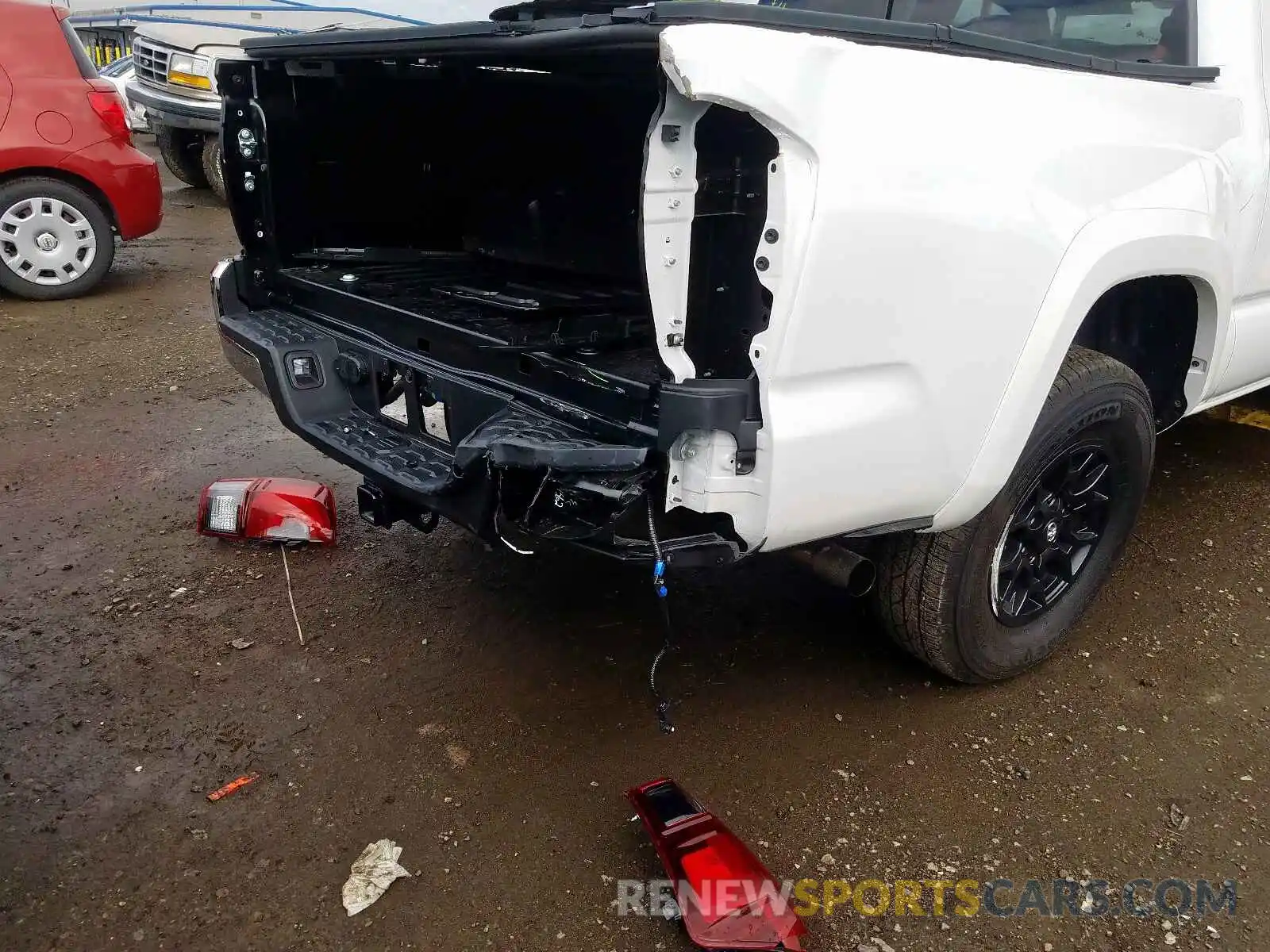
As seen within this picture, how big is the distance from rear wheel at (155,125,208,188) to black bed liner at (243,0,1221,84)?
9.85m

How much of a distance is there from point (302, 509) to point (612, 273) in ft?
4.67

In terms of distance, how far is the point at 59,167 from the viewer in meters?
6.57

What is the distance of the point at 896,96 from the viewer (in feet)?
6.15

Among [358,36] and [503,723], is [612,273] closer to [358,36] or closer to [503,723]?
[358,36]

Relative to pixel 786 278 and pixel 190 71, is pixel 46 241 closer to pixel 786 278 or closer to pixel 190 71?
pixel 190 71

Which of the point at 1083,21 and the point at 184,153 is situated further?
the point at 184,153

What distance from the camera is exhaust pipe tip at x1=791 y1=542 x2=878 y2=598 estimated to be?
2.47 m

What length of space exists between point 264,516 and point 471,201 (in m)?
1.41

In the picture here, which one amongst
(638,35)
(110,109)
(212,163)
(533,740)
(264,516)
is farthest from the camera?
(212,163)

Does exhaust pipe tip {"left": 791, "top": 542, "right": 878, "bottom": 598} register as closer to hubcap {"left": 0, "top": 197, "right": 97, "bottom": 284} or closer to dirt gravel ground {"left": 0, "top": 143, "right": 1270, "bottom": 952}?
dirt gravel ground {"left": 0, "top": 143, "right": 1270, "bottom": 952}

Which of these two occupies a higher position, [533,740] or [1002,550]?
[1002,550]

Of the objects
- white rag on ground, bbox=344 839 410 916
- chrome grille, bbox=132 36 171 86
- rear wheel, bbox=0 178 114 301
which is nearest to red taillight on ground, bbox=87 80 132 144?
rear wheel, bbox=0 178 114 301

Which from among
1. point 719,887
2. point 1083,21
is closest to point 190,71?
point 1083,21

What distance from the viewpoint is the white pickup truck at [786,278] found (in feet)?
6.15
